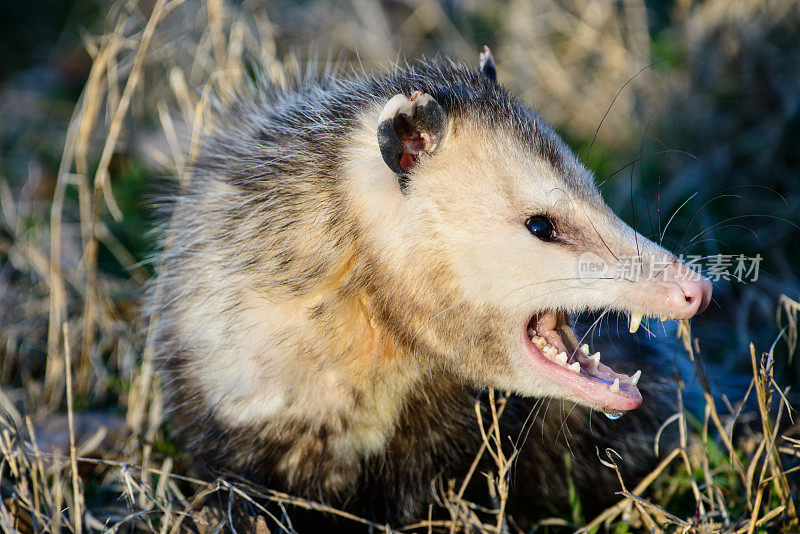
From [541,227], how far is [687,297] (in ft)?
0.95

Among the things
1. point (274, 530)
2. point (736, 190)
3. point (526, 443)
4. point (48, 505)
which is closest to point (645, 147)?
point (736, 190)

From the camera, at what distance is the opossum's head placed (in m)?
1.44

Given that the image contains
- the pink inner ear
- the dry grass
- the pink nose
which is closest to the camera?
the pink nose

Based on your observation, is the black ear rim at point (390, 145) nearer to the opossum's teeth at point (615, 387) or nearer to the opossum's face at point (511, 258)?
the opossum's face at point (511, 258)

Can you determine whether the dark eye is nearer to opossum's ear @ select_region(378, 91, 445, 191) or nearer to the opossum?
the opossum

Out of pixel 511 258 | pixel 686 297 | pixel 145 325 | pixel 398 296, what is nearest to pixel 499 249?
pixel 511 258

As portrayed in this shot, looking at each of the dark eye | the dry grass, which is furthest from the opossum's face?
the dry grass

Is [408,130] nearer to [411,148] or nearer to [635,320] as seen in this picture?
[411,148]

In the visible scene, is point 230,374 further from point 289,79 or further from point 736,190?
point 736,190

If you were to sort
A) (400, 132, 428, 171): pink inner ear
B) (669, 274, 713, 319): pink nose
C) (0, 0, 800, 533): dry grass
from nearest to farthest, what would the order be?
(669, 274, 713, 319): pink nose, (400, 132, 428, 171): pink inner ear, (0, 0, 800, 533): dry grass

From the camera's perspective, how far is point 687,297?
1416 millimetres

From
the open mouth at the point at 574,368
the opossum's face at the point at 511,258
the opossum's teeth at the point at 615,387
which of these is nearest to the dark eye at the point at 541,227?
the opossum's face at the point at 511,258

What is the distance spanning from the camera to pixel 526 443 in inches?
74.2

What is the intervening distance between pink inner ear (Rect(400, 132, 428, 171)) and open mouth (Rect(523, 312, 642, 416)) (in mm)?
402
